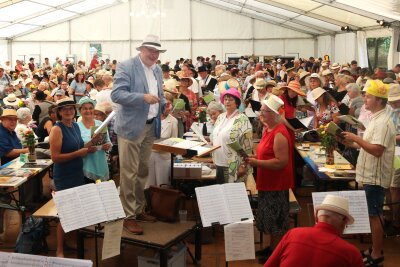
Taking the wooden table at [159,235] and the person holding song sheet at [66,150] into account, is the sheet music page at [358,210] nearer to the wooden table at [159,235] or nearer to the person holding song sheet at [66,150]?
the wooden table at [159,235]

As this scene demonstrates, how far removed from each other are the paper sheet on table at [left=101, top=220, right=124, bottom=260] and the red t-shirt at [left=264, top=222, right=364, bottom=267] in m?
1.43

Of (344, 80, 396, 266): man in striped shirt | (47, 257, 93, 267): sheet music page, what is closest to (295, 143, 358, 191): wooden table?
(344, 80, 396, 266): man in striped shirt

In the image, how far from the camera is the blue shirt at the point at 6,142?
6910 mm

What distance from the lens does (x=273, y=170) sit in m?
5.10

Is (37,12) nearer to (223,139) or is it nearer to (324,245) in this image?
(223,139)

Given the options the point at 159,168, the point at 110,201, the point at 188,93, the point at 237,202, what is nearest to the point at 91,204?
the point at 110,201

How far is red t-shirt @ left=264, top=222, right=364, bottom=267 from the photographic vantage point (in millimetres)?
2906

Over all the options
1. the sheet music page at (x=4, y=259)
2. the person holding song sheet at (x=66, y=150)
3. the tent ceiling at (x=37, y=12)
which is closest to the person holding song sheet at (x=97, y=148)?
the person holding song sheet at (x=66, y=150)

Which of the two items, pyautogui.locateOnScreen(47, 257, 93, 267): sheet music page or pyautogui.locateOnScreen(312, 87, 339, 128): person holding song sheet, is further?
pyautogui.locateOnScreen(312, 87, 339, 128): person holding song sheet

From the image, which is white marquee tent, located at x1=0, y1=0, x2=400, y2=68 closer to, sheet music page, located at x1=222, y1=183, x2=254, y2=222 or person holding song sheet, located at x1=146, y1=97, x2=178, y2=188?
person holding song sheet, located at x1=146, y1=97, x2=178, y2=188

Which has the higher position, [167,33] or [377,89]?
[167,33]

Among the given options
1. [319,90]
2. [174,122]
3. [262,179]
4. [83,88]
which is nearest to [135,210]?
[262,179]

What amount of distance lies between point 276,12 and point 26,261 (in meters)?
21.6

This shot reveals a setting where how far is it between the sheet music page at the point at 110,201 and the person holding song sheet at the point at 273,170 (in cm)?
148
